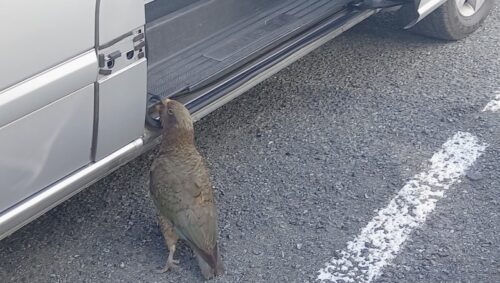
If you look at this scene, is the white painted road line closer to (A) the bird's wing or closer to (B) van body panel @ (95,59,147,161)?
(A) the bird's wing

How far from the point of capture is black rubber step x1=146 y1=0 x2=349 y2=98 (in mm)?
3385

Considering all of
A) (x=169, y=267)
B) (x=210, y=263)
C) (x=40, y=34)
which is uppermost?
(x=40, y=34)

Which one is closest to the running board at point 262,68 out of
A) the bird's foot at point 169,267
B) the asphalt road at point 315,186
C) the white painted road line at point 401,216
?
the asphalt road at point 315,186

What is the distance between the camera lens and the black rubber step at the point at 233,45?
11.1 feet

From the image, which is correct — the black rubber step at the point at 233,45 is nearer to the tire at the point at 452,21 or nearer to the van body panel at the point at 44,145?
the van body panel at the point at 44,145

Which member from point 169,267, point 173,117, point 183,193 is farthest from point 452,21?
point 169,267

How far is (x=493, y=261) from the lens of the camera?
308cm

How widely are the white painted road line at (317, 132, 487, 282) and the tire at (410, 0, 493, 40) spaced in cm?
109

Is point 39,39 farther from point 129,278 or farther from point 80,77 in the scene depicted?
point 129,278

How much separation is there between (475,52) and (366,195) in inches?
70.0

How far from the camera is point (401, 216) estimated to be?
334 cm

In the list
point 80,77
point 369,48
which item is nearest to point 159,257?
point 80,77

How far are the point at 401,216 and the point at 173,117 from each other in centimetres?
106

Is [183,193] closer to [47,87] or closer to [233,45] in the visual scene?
[47,87]
